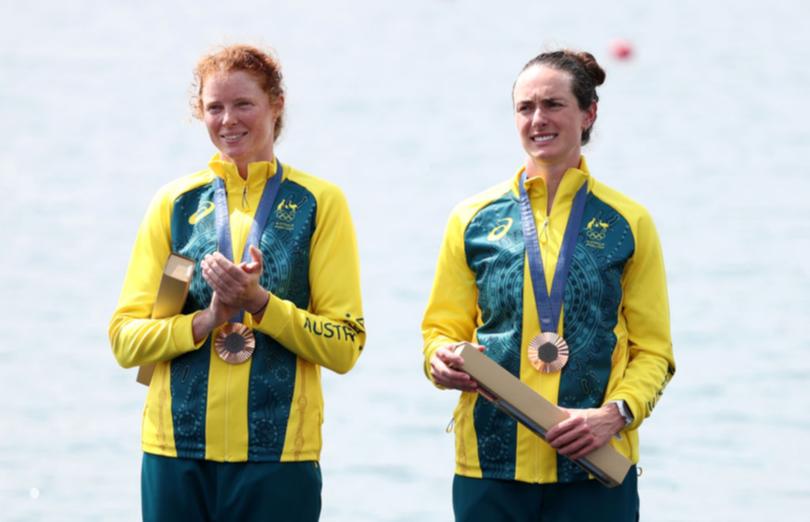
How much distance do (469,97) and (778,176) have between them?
4585 millimetres

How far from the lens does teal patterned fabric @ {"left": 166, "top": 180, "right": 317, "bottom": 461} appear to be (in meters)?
4.14

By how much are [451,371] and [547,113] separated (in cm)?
→ 69

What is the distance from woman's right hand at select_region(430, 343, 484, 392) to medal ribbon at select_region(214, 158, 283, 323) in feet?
1.70

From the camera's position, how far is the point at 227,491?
4145 mm

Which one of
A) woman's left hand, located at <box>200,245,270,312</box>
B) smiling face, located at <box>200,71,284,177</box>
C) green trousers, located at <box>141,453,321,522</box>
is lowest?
green trousers, located at <box>141,453,321,522</box>

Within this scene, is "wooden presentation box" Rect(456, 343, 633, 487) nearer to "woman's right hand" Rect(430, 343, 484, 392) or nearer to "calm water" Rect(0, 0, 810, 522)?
"woman's right hand" Rect(430, 343, 484, 392)

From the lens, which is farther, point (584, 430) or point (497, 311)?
point (497, 311)

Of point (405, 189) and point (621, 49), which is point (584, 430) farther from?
point (621, 49)

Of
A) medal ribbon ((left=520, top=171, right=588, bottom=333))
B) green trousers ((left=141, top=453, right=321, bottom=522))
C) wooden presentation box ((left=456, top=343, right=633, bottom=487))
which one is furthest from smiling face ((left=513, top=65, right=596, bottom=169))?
green trousers ((left=141, top=453, right=321, bottom=522))

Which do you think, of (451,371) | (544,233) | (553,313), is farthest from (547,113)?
(451,371)

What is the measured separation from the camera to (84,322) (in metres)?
11.7

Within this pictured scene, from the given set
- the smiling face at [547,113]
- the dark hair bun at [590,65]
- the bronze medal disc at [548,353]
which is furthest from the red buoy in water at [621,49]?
the bronze medal disc at [548,353]

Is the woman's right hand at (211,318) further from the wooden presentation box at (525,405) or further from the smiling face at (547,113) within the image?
the smiling face at (547,113)

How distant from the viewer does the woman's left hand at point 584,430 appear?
13.1 ft
